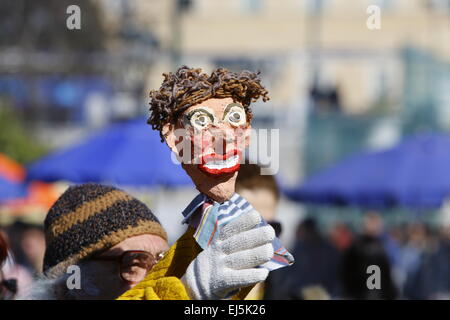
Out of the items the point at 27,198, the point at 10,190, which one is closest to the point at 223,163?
the point at 10,190

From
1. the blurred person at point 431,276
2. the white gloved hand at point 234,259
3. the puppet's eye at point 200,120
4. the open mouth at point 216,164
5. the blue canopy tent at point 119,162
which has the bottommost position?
the blurred person at point 431,276

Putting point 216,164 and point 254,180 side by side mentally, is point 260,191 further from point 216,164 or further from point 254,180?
point 216,164

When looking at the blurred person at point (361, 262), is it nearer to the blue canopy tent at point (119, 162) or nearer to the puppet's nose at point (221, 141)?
the blue canopy tent at point (119, 162)

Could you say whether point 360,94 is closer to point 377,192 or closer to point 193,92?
point 377,192

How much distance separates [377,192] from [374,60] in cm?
3245

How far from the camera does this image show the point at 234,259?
2000 mm

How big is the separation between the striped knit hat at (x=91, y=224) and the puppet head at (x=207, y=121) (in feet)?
1.81

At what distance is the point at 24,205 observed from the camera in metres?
13.5

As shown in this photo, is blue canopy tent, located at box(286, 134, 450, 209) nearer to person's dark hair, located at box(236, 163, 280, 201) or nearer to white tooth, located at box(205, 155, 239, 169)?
person's dark hair, located at box(236, 163, 280, 201)

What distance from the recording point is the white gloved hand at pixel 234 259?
1.99m

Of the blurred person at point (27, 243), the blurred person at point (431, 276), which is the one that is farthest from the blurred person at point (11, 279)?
the blurred person at point (431, 276)

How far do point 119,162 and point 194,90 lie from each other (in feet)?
22.5

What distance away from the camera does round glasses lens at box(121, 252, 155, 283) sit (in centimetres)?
263

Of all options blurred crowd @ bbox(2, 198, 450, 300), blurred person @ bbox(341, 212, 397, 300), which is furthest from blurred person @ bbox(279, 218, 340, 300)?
blurred person @ bbox(341, 212, 397, 300)
